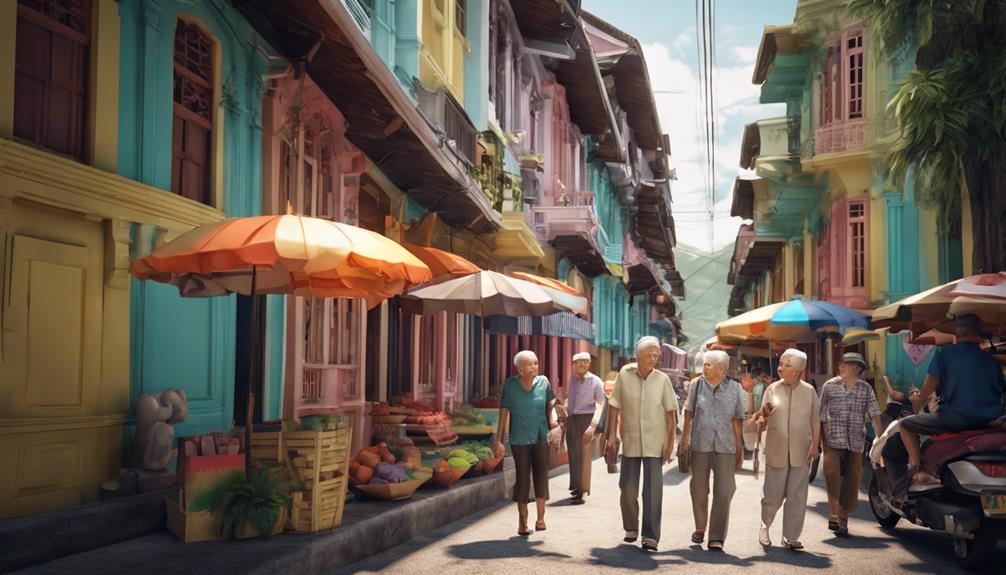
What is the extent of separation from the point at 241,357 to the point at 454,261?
11.1 ft

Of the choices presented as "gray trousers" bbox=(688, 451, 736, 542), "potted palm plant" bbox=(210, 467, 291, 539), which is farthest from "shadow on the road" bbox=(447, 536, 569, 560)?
"potted palm plant" bbox=(210, 467, 291, 539)

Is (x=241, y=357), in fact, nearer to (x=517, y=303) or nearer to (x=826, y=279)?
(x=517, y=303)

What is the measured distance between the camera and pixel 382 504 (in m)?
11.1

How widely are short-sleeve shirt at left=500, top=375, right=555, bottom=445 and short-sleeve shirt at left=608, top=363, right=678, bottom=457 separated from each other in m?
0.93

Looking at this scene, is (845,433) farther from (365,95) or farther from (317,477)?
(365,95)

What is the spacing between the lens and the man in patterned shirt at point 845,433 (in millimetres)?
11023

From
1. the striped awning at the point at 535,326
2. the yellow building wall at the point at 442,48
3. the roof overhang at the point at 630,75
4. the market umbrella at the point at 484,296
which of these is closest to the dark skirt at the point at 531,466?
the market umbrella at the point at 484,296

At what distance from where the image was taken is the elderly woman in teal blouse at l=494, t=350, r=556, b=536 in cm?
1085

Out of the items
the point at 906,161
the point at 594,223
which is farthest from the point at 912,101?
the point at 594,223

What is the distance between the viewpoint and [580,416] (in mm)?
14820

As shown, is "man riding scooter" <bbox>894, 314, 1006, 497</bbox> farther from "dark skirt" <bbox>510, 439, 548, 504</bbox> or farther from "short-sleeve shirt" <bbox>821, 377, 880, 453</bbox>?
"dark skirt" <bbox>510, 439, 548, 504</bbox>

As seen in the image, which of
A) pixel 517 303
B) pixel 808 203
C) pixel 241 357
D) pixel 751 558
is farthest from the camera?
pixel 808 203

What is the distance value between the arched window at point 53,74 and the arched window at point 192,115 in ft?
4.80

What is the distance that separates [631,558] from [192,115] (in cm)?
533
